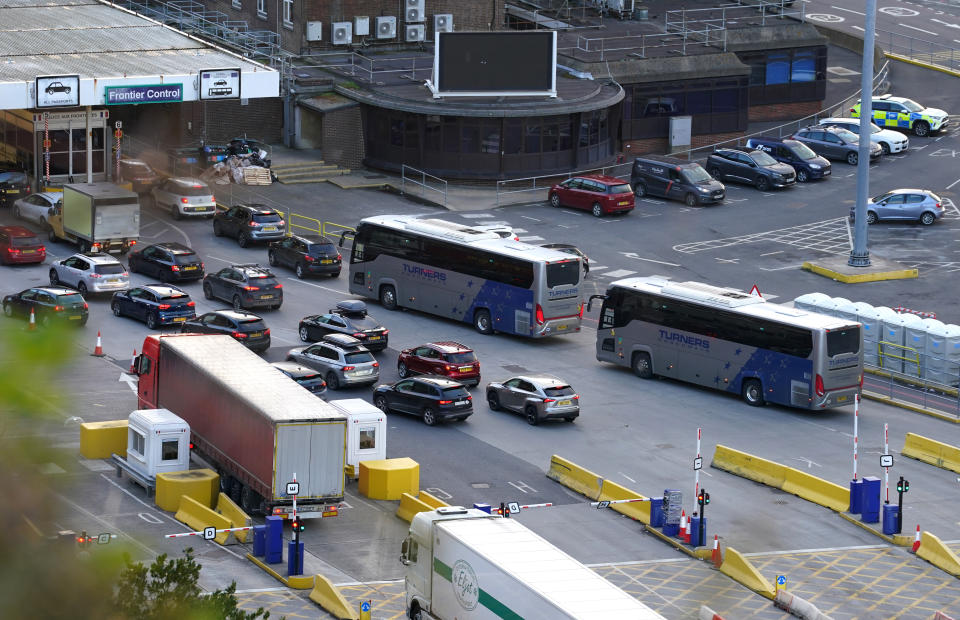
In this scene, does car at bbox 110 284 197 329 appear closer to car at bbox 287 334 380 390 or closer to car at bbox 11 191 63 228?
car at bbox 287 334 380 390

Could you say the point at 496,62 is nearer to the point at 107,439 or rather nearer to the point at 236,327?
the point at 236,327

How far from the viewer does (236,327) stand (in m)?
44.6

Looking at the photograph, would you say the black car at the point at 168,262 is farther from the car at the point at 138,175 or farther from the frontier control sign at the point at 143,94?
the car at the point at 138,175

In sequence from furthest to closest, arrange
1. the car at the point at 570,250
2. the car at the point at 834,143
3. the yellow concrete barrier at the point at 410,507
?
the car at the point at 834,143 < the car at the point at 570,250 < the yellow concrete barrier at the point at 410,507

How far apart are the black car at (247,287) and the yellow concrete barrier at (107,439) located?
45.6 ft

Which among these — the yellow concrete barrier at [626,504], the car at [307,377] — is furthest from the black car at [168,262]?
the yellow concrete barrier at [626,504]

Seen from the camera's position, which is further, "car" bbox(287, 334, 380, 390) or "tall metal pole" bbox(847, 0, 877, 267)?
"tall metal pole" bbox(847, 0, 877, 267)

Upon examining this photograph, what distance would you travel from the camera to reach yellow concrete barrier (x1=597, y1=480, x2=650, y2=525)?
32969mm

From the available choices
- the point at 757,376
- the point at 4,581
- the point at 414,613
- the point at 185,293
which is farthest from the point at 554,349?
the point at 4,581

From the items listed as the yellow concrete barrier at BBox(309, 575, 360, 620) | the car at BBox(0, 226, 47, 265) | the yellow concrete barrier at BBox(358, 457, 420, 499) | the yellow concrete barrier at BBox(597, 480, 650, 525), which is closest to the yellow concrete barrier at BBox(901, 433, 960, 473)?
the yellow concrete barrier at BBox(597, 480, 650, 525)

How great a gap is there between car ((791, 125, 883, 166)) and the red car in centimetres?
1323

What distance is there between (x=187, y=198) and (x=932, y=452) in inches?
1362

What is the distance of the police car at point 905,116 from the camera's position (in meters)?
78.0

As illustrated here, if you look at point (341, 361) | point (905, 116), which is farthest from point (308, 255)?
point (905, 116)
